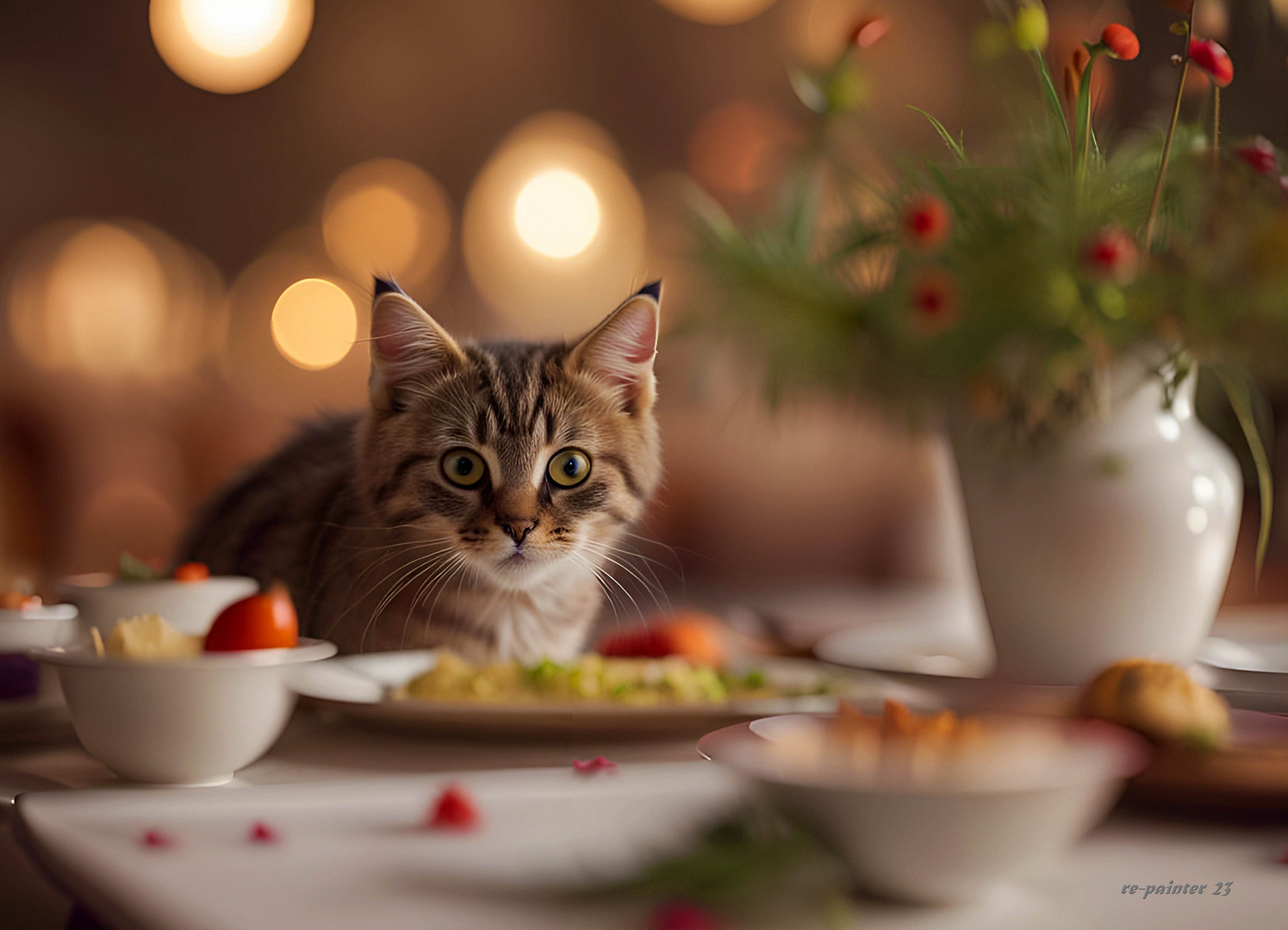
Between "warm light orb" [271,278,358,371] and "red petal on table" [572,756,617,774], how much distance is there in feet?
1.51

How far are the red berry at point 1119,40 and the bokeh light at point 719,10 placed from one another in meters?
3.80

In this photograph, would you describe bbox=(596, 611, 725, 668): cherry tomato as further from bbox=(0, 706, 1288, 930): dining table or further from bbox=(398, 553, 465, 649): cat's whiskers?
bbox=(0, 706, 1288, 930): dining table

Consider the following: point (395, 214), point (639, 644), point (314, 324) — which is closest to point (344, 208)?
point (395, 214)

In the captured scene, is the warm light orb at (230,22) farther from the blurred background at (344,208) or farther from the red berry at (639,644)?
the red berry at (639,644)

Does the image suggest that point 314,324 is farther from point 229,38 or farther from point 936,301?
point 936,301

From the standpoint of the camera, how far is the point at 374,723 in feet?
2.69

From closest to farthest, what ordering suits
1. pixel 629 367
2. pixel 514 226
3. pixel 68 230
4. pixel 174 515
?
pixel 629 367 → pixel 174 515 → pixel 68 230 → pixel 514 226

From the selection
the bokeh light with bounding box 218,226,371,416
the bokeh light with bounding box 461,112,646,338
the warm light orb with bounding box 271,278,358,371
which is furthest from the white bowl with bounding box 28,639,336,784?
the bokeh light with bounding box 461,112,646,338

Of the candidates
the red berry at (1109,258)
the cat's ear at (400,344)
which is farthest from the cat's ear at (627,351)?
the red berry at (1109,258)

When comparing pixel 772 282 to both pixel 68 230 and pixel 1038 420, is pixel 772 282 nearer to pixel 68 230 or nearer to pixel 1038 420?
pixel 1038 420

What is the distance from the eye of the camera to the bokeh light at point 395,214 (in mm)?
4391

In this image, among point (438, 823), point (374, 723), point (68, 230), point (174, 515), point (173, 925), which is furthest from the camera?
point (68, 230)

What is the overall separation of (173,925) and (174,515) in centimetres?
345

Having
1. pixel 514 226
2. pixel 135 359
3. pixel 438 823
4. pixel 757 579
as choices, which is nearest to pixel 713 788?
pixel 438 823
